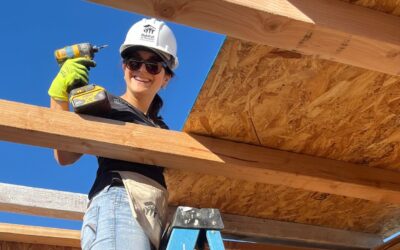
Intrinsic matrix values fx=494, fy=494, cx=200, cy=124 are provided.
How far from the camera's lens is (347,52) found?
5.73ft

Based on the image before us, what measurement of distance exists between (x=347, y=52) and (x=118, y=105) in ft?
3.46

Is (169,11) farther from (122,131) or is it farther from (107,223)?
(122,131)

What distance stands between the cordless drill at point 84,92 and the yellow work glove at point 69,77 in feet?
0.06

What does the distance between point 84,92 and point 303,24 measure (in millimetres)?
994

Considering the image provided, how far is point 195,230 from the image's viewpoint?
5.69ft

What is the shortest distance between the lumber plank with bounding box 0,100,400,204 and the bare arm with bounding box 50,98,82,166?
43 mm

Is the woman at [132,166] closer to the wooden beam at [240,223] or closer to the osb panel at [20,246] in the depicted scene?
the wooden beam at [240,223]

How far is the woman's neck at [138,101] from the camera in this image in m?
2.35

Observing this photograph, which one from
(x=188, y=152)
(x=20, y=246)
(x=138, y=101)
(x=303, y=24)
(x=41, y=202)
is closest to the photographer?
(x=303, y=24)

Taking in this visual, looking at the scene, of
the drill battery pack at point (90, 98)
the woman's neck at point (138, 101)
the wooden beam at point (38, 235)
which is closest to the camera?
the drill battery pack at point (90, 98)

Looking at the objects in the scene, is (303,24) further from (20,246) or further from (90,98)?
(20,246)

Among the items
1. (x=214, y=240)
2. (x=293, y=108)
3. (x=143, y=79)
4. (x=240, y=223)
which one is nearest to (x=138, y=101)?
(x=143, y=79)

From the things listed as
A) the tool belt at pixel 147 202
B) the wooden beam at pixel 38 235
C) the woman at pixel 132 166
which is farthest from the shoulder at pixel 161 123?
the wooden beam at pixel 38 235

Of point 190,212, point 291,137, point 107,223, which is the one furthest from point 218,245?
point 291,137
